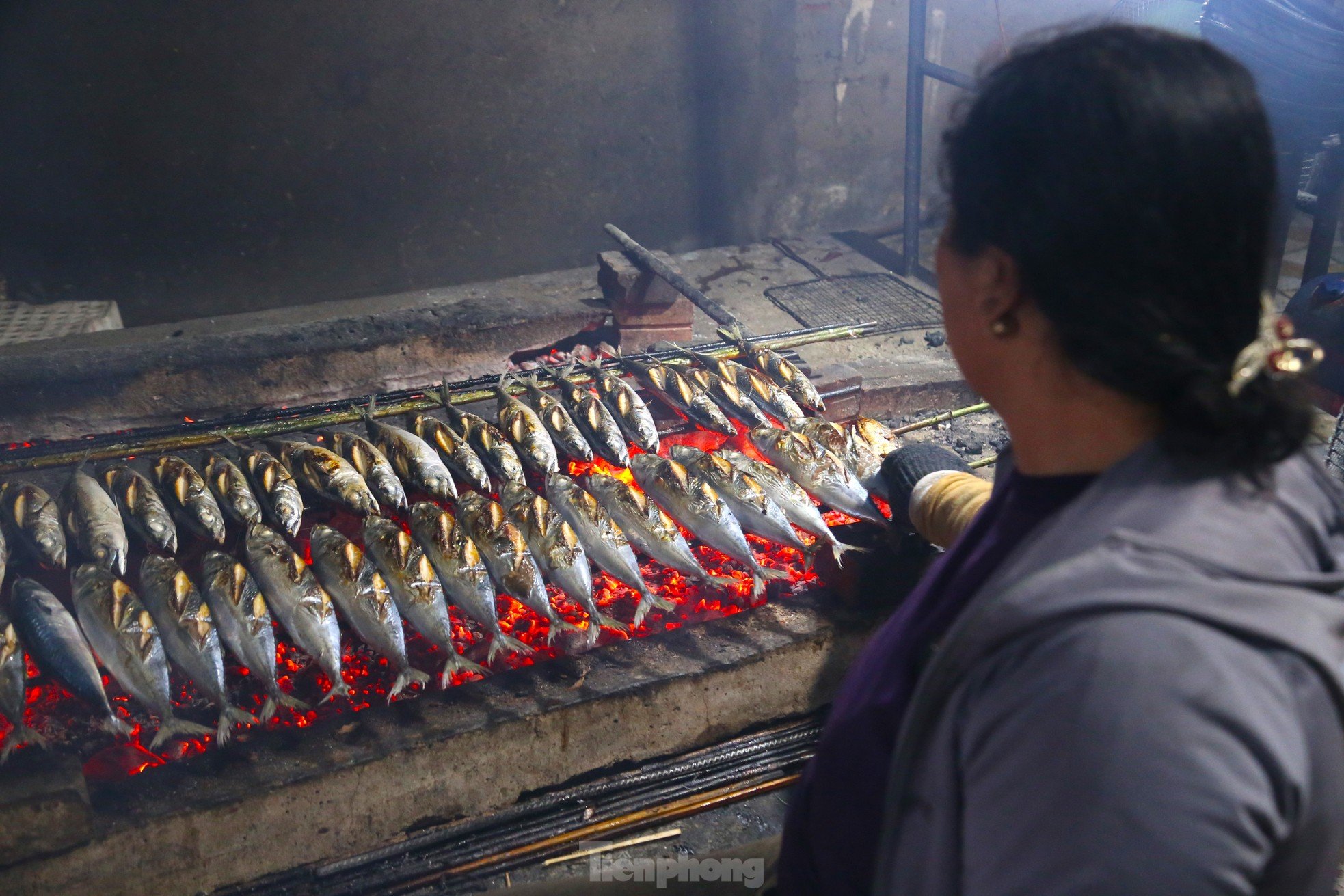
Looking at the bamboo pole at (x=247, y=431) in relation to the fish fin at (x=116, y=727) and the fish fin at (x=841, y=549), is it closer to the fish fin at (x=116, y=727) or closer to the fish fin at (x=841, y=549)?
the fish fin at (x=116, y=727)

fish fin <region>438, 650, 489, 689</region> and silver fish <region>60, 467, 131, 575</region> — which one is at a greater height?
silver fish <region>60, 467, 131, 575</region>

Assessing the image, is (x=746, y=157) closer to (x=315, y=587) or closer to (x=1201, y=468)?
(x=315, y=587)

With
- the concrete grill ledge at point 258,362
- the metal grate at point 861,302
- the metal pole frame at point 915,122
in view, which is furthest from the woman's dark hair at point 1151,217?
the metal pole frame at point 915,122

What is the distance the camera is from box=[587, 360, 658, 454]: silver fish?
15.3 feet

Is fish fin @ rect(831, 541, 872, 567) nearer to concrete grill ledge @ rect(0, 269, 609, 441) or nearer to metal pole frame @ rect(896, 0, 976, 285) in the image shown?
concrete grill ledge @ rect(0, 269, 609, 441)

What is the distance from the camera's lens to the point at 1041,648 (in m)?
1.06

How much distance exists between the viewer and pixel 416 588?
355cm

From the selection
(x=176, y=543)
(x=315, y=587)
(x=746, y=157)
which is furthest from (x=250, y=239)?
(x=315, y=587)

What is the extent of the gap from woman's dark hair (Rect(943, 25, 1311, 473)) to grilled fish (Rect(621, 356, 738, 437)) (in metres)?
3.69

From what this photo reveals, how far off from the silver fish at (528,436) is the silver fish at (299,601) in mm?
1035

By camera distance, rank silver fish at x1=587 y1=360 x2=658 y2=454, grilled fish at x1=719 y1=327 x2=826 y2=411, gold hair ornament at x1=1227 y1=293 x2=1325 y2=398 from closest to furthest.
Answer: gold hair ornament at x1=1227 y1=293 x2=1325 y2=398 < silver fish at x1=587 y1=360 x2=658 y2=454 < grilled fish at x1=719 y1=327 x2=826 y2=411

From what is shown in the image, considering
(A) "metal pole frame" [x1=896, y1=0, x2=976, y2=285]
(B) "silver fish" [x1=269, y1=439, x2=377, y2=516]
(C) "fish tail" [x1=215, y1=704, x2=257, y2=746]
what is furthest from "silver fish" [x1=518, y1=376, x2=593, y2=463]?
Answer: (A) "metal pole frame" [x1=896, y1=0, x2=976, y2=285]

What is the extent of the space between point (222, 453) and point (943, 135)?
3.94 m

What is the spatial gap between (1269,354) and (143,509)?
13.1 feet
